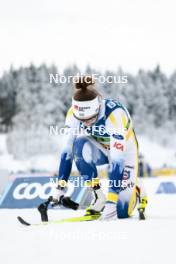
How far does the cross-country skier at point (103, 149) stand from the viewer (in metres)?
5.53

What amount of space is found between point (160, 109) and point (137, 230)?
67039mm

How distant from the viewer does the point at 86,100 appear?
5.60m

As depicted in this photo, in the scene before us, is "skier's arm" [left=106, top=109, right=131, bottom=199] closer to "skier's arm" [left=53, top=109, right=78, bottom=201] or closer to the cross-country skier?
the cross-country skier

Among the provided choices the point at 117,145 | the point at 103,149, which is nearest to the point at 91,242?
the point at 117,145

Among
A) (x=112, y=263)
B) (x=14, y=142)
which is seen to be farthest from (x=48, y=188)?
(x=14, y=142)

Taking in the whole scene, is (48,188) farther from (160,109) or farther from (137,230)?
(160,109)

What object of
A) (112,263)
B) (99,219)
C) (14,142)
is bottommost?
(14,142)

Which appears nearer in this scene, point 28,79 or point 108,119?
point 108,119

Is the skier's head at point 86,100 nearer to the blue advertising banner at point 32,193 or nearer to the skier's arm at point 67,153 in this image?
the skier's arm at point 67,153

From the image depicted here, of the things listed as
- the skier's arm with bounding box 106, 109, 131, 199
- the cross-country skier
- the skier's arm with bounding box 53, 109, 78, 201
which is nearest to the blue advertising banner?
the cross-country skier

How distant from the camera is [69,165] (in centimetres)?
586

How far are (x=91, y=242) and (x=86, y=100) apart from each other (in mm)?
1955

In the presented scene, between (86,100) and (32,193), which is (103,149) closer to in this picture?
(86,100)

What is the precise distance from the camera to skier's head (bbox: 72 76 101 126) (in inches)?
221
